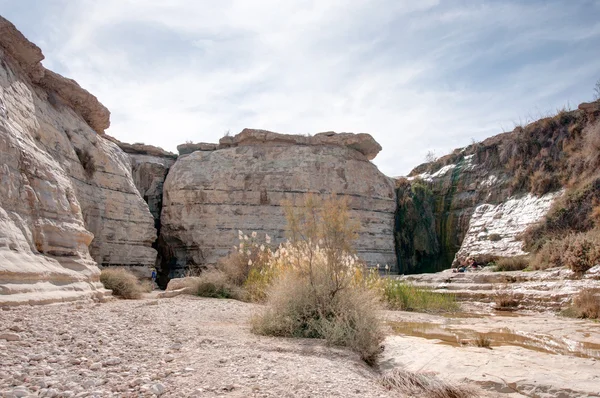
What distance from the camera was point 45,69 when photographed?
12062 millimetres

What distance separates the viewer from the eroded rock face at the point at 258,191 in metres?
17.6

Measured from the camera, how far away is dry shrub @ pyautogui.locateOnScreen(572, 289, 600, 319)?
345 inches

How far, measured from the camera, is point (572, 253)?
1128 cm

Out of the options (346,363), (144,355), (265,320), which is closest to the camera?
(144,355)

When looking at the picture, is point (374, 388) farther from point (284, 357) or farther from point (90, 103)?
point (90, 103)

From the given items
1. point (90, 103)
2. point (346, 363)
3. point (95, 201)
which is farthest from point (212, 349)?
point (90, 103)

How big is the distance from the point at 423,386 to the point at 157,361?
7.52ft

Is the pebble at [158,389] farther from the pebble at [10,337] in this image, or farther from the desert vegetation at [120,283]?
the desert vegetation at [120,283]

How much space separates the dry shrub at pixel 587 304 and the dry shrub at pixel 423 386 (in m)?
6.36

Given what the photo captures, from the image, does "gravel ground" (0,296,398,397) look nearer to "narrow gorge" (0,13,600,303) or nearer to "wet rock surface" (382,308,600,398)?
"wet rock surface" (382,308,600,398)

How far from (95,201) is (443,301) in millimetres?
9734

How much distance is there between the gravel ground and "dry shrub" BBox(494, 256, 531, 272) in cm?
1125

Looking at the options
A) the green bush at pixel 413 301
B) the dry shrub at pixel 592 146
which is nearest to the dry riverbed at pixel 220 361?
the green bush at pixel 413 301

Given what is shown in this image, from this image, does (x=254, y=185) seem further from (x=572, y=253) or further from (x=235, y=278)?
(x=572, y=253)
